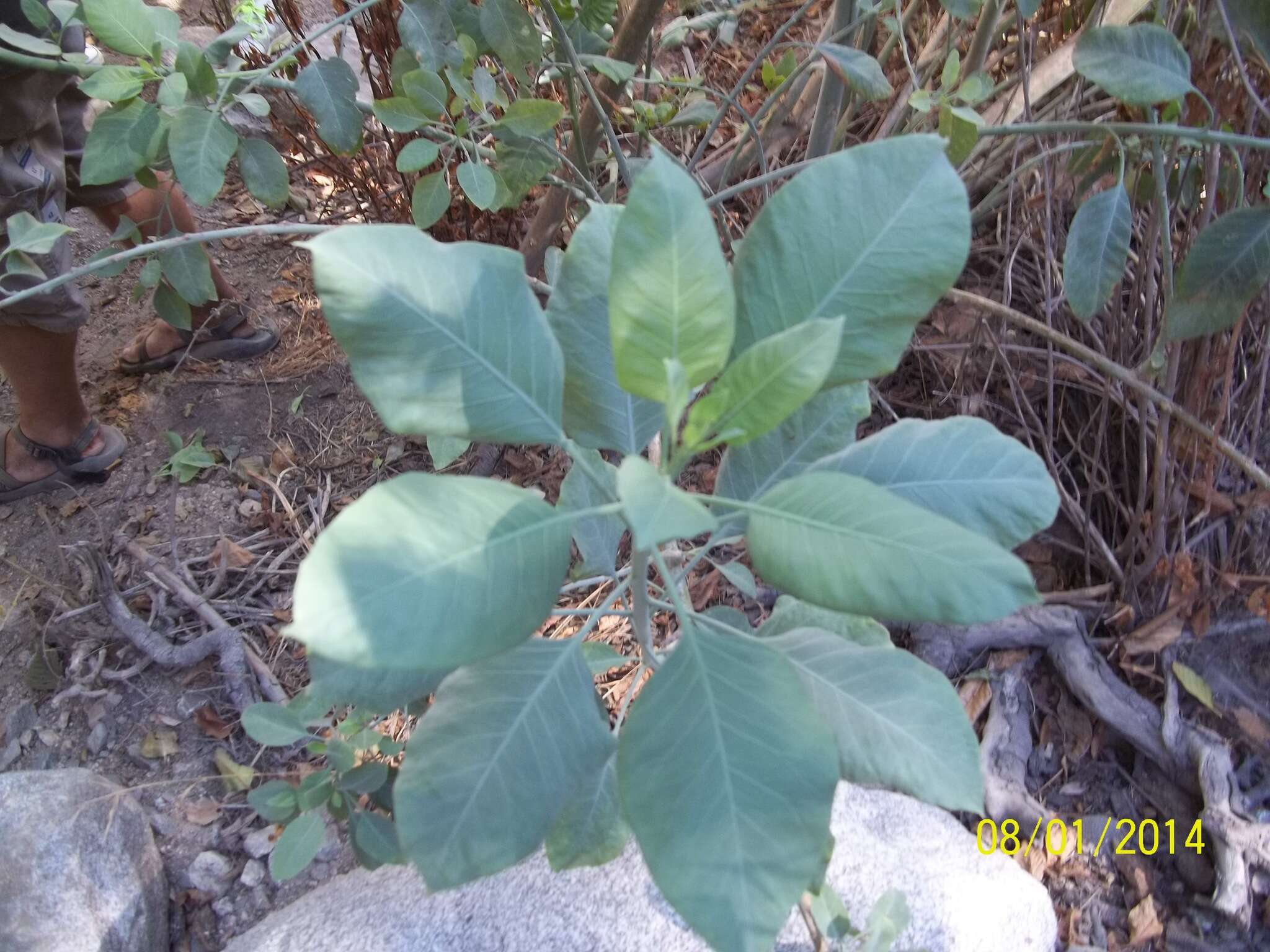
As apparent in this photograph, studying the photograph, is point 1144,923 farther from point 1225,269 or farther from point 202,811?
point 202,811

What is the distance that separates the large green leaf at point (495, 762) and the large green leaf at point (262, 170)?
1.12 metres

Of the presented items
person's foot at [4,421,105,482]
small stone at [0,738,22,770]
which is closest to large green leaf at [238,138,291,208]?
person's foot at [4,421,105,482]

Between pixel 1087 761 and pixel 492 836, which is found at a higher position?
pixel 492 836

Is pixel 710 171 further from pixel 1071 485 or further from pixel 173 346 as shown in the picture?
pixel 173 346

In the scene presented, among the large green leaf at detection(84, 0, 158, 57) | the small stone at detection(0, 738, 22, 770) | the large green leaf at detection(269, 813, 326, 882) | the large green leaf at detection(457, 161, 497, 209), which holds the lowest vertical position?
the small stone at detection(0, 738, 22, 770)

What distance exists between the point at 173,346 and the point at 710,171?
1.74m

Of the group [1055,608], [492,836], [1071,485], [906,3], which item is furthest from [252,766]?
[906,3]

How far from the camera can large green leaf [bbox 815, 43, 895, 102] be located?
1.40 metres

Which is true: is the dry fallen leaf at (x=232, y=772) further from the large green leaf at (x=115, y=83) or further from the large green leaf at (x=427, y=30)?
the large green leaf at (x=427, y=30)

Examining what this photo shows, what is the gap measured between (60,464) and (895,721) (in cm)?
245

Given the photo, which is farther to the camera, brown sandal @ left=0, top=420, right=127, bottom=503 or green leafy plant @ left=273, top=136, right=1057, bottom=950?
brown sandal @ left=0, top=420, right=127, bottom=503

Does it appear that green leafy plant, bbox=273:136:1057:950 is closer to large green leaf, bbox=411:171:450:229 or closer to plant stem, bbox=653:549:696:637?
plant stem, bbox=653:549:696:637

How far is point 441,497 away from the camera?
58cm

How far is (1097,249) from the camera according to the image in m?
1.26
